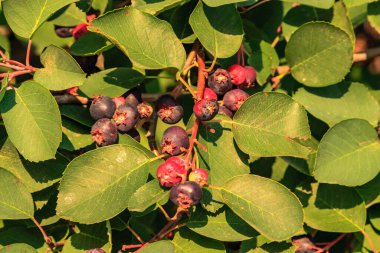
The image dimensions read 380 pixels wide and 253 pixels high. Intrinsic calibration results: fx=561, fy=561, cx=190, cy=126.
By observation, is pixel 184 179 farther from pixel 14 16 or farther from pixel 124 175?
pixel 14 16

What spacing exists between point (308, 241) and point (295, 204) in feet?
1.41

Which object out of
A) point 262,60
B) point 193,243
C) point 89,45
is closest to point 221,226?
point 193,243

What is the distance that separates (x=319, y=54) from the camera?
72.7 inches

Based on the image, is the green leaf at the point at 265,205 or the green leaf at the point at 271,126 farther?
the green leaf at the point at 271,126

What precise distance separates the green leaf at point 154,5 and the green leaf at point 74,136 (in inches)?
16.6

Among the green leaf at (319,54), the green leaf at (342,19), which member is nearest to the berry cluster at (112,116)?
the green leaf at (319,54)

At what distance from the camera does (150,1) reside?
1682 millimetres

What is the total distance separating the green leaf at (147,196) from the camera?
1467 mm

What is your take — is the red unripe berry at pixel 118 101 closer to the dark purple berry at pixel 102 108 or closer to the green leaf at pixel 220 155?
the dark purple berry at pixel 102 108

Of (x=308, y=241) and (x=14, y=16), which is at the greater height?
(x=14, y=16)

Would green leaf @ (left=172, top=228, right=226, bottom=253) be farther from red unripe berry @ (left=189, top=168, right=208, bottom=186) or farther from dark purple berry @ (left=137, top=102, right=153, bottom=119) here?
dark purple berry @ (left=137, top=102, right=153, bottom=119)

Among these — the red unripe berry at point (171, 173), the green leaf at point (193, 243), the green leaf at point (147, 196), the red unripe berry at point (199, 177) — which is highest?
the red unripe berry at point (171, 173)

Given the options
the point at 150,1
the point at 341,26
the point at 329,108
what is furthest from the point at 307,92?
the point at 150,1

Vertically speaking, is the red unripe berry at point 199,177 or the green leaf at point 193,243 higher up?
the red unripe berry at point 199,177
